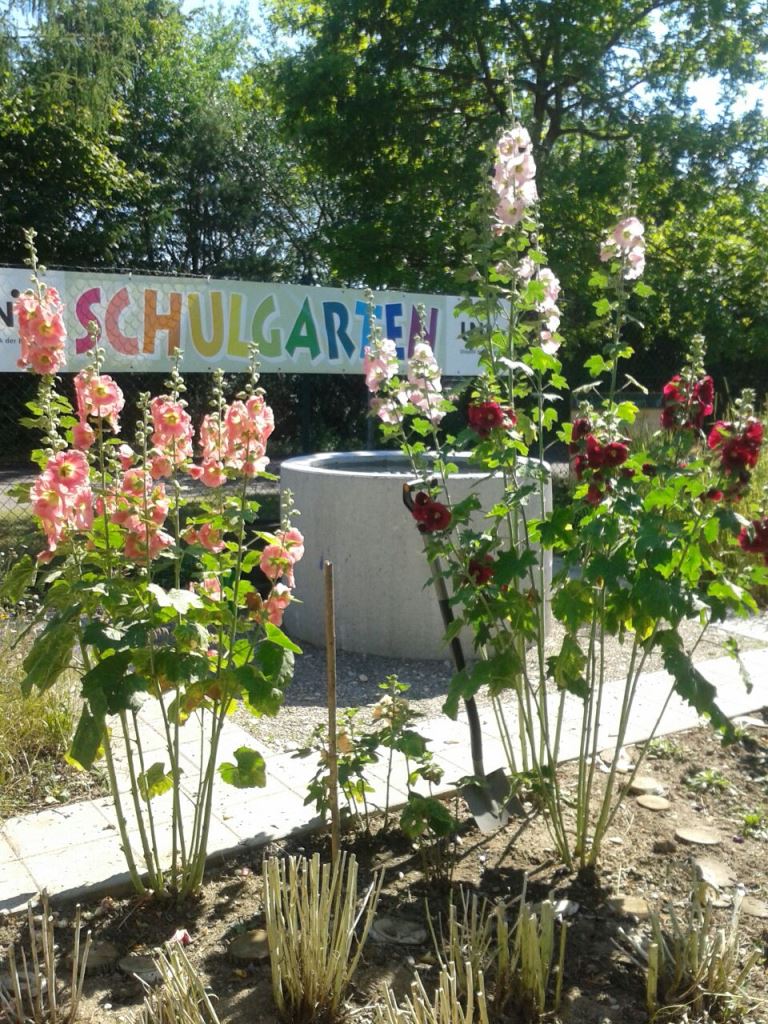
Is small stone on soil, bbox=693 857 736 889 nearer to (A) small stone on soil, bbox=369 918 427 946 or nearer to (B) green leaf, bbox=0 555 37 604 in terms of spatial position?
(A) small stone on soil, bbox=369 918 427 946

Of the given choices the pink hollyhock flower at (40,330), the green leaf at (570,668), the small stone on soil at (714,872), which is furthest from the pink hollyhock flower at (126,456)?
the small stone on soil at (714,872)

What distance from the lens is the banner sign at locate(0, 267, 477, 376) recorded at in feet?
21.9

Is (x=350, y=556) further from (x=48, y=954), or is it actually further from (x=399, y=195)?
(x=399, y=195)

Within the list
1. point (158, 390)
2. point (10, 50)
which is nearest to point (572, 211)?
point (158, 390)

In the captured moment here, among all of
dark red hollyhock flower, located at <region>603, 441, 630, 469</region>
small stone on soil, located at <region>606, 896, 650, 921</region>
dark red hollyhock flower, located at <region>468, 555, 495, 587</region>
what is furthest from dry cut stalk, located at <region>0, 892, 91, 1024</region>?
dark red hollyhock flower, located at <region>603, 441, 630, 469</region>

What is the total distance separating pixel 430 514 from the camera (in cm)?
305

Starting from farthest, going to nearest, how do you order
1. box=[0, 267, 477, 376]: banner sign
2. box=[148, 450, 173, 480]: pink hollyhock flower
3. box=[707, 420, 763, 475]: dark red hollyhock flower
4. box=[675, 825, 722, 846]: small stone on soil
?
box=[0, 267, 477, 376]: banner sign, box=[675, 825, 722, 846]: small stone on soil, box=[707, 420, 763, 475]: dark red hollyhock flower, box=[148, 450, 173, 480]: pink hollyhock flower

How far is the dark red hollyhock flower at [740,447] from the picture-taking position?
9.48 ft

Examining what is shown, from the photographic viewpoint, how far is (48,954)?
227 cm

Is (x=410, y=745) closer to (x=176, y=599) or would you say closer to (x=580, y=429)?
(x=176, y=599)

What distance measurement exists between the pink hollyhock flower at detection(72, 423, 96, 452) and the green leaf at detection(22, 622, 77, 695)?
0.52 meters

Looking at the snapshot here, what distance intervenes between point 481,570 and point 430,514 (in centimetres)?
24

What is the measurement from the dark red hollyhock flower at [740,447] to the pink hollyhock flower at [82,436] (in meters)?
1.88

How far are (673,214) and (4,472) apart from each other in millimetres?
9926
